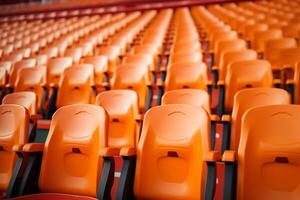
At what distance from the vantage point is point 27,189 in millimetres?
581

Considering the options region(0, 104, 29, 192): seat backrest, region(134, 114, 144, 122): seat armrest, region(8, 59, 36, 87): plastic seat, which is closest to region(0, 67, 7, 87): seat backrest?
region(8, 59, 36, 87): plastic seat

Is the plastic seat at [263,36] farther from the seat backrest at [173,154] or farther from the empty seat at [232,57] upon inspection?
the seat backrest at [173,154]

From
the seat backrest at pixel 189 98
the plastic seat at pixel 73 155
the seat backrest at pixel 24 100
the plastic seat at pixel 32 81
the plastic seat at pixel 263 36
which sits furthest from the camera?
the plastic seat at pixel 263 36

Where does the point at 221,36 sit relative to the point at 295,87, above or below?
above

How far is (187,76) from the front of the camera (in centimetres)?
93

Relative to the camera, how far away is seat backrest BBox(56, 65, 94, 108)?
1.02 m

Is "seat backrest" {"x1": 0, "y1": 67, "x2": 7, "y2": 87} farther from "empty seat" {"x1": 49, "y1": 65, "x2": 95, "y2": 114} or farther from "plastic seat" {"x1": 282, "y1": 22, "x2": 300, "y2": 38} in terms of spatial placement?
"plastic seat" {"x1": 282, "y1": 22, "x2": 300, "y2": 38}

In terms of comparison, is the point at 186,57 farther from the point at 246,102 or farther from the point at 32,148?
the point at 32,148

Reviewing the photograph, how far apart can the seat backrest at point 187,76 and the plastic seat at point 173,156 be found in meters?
0.36

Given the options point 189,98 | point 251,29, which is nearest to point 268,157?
point 189,98

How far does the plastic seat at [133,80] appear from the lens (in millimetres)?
983

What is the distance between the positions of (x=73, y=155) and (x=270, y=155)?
317mm

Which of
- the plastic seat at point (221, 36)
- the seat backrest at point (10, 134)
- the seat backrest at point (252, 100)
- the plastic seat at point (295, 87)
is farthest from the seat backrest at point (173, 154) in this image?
the plastic seat at point (221, 36)

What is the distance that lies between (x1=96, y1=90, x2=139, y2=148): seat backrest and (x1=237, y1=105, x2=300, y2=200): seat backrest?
30cm
